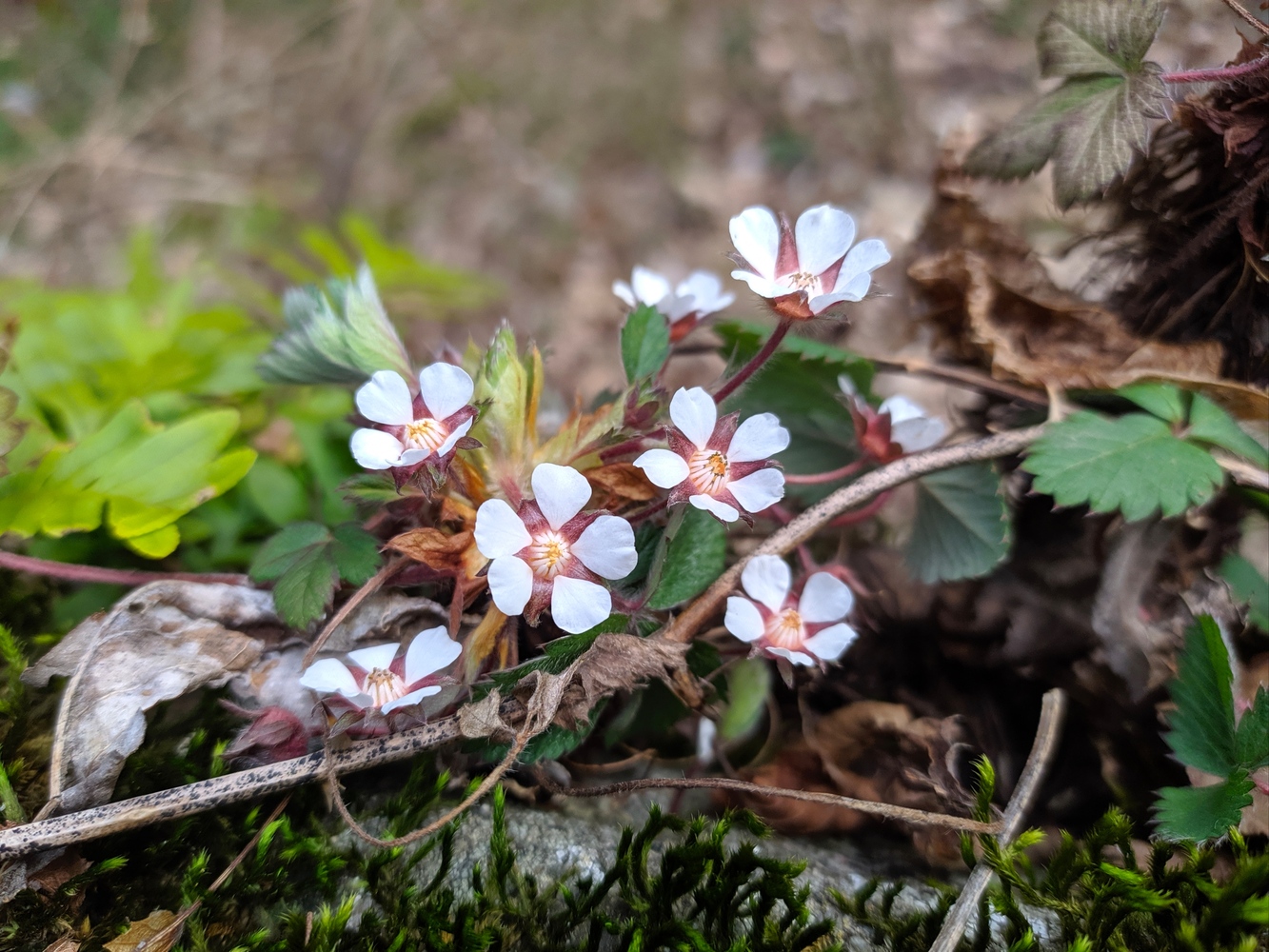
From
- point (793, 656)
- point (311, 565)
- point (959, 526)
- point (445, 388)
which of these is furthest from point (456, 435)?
point (959, 526)

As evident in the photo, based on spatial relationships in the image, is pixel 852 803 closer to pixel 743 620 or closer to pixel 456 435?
pixel 743 620

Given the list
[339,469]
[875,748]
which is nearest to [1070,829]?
[875,748]

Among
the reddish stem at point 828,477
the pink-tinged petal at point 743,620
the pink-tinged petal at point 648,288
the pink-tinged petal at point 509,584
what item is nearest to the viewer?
the pink-tinged petal at point 509,584

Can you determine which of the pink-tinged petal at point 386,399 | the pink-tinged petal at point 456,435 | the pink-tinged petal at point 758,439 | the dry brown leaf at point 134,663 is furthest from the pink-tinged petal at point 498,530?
the dry brown leaf at point 134,663

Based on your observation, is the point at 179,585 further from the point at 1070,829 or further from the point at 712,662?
the point at 1070,829

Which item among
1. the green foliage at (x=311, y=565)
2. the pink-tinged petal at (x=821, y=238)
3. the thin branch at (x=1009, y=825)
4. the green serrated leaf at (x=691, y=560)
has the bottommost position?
the thin branch at (x=1009, y=825)

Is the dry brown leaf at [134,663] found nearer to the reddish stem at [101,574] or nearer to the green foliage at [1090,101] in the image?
the reddish stem at [101,574]

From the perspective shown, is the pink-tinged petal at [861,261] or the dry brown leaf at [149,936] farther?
the pink-tinged petal at [861,261]

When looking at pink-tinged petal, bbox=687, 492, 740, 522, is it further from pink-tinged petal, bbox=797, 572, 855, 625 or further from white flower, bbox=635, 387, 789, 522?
pink-tinged petal, bbox=797, 572, 855, 625
